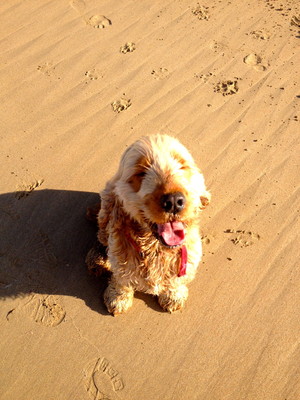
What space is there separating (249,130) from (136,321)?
271 centimetres

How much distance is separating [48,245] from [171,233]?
5.73ft

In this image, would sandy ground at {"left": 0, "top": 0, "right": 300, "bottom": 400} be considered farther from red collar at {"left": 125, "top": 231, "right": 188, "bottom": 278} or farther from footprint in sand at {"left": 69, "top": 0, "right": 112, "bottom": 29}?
red collar at {"left": 125, "top": 231, "right": 188, "bottom": 278}

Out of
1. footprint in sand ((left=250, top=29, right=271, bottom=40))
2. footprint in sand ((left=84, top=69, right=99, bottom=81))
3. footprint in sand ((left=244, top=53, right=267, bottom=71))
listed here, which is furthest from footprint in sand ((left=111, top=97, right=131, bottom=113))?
footprint in sand ((left=250, top=29, right=271, bottom=40))

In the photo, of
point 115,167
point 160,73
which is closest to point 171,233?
point 115,167

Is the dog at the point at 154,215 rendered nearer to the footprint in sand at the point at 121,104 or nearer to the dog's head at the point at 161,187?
the dog's head at the point at 161,187

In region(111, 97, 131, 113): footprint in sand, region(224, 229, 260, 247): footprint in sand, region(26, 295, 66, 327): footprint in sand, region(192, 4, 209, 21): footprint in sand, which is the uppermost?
region(192, 4, 209, 21): footprint in sand

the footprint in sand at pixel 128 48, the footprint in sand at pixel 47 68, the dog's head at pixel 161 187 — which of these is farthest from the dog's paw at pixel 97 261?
the footprint in sand at pixel 128 48

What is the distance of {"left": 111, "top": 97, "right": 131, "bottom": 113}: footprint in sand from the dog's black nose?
2.71 metres

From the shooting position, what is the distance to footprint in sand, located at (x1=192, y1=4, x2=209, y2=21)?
556 cm

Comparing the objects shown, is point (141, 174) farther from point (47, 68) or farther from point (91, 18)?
point (91, 18)

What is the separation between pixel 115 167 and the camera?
429 centimetres

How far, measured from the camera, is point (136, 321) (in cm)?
343

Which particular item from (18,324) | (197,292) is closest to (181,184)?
(197,292)

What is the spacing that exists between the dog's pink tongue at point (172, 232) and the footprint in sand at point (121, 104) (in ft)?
8.46
